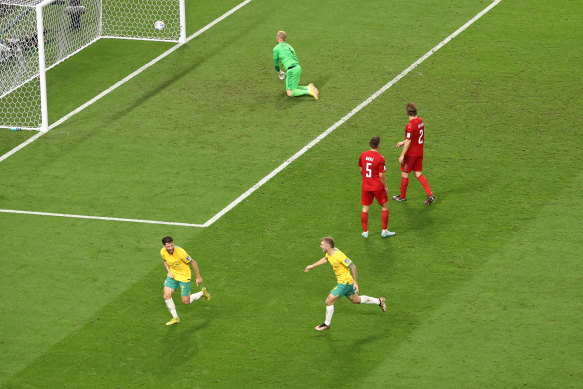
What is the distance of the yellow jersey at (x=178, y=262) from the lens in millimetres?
18172

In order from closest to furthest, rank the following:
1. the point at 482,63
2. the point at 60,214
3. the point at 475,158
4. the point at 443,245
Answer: the point at 443,245 → the point at 60,214 → the point at 475,158 → the point at 482,63

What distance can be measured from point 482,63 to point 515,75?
99 centimetres

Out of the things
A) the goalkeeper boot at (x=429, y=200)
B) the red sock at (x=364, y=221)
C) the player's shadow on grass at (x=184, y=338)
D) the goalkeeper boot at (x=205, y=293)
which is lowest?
the player's shadow on grass at (x=184, y=338)

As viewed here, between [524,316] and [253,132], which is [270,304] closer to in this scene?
[524,316]

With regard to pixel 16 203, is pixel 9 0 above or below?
above

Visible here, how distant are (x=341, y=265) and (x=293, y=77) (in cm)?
965

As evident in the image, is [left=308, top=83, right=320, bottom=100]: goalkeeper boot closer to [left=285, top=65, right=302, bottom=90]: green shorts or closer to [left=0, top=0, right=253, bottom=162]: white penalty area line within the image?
[left=285, top=65, right=302, bottom=90]: green shorts

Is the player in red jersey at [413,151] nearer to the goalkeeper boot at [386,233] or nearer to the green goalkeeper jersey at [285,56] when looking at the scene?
the goalkeeper boot at [386,233]

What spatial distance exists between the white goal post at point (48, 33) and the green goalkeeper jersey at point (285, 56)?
433cm

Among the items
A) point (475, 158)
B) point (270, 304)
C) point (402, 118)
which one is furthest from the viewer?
point (402, 118)

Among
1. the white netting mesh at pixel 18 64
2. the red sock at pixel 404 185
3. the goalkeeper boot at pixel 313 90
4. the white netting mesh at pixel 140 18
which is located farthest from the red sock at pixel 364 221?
the white netting mesh at pixel 140 18

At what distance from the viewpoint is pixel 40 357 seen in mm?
17422

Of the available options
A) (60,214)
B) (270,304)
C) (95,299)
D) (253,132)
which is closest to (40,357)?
(95,299)

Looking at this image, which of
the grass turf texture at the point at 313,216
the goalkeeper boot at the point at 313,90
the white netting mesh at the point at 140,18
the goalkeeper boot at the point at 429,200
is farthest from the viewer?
the white netting mesh at the point at 140,18
